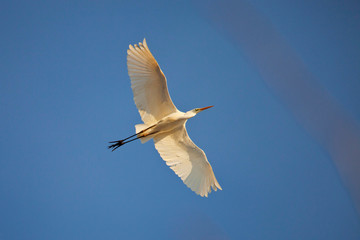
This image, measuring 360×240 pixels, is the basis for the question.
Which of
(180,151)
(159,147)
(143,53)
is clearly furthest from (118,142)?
(143,53)

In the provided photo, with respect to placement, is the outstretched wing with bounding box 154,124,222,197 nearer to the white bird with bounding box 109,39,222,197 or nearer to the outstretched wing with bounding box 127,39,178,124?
the white bird with bounding box 109,39,222,197

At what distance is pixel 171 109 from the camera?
8531 millimetres

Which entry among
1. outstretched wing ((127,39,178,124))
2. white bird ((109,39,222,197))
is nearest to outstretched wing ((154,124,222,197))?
white bird ((109,39,222,197))

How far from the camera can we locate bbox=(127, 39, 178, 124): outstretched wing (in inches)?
299

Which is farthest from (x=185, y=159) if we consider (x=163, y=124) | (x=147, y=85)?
(x=147, y=85)

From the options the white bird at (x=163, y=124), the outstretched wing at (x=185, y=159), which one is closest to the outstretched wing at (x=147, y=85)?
the white bird at (x=163, y=124)

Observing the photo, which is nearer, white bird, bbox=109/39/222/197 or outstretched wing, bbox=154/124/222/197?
white bird, bbox=109/39/222/197

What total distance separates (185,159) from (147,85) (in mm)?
2305

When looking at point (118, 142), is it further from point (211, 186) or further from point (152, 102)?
point (211, 186)

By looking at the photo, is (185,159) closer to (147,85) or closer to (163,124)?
(163,124)

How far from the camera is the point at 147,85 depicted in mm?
8008

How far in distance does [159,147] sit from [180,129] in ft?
2.44

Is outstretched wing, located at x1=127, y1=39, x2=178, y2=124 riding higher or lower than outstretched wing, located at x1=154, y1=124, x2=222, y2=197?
higher

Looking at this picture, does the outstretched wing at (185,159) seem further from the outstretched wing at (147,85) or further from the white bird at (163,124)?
the outstretched wing at (147,85)
